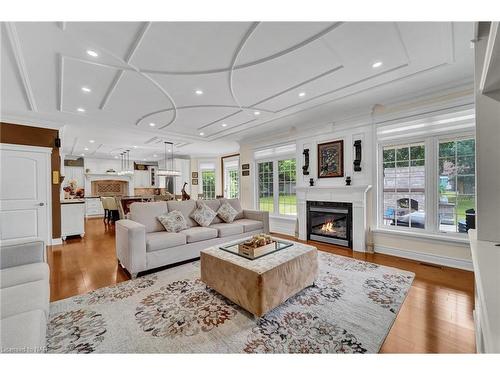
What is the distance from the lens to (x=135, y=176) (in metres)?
9.56

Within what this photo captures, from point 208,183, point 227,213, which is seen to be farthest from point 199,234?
point 208,183

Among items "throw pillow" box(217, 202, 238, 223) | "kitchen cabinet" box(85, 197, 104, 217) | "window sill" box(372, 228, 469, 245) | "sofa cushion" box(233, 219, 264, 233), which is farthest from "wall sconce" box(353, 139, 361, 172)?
"kitchen cabinet" box(85, 197, 104, 217)

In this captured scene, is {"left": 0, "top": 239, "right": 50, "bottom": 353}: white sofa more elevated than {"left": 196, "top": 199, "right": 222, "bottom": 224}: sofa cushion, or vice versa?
{"left": 196, "top": 199, "right": 222, "bottom": 224}: sofa cushion

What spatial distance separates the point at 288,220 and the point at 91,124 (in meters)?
4.78

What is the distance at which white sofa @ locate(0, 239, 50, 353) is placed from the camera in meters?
0.98

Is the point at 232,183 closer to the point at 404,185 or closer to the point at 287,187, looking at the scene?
the point at 287,187

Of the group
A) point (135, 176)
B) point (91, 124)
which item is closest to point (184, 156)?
point (135, 176)

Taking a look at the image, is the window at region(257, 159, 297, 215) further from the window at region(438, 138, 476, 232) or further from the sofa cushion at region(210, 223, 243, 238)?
the window at region(438, 138, 476, 232)

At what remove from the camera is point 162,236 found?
2.98 metres

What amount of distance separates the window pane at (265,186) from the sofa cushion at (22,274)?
4.56 metres

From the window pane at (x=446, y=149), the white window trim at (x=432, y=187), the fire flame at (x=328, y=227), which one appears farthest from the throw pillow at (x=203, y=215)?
the window pane at (x=446, y=149)

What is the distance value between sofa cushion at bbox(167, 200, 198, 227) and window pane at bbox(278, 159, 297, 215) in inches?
95.1
